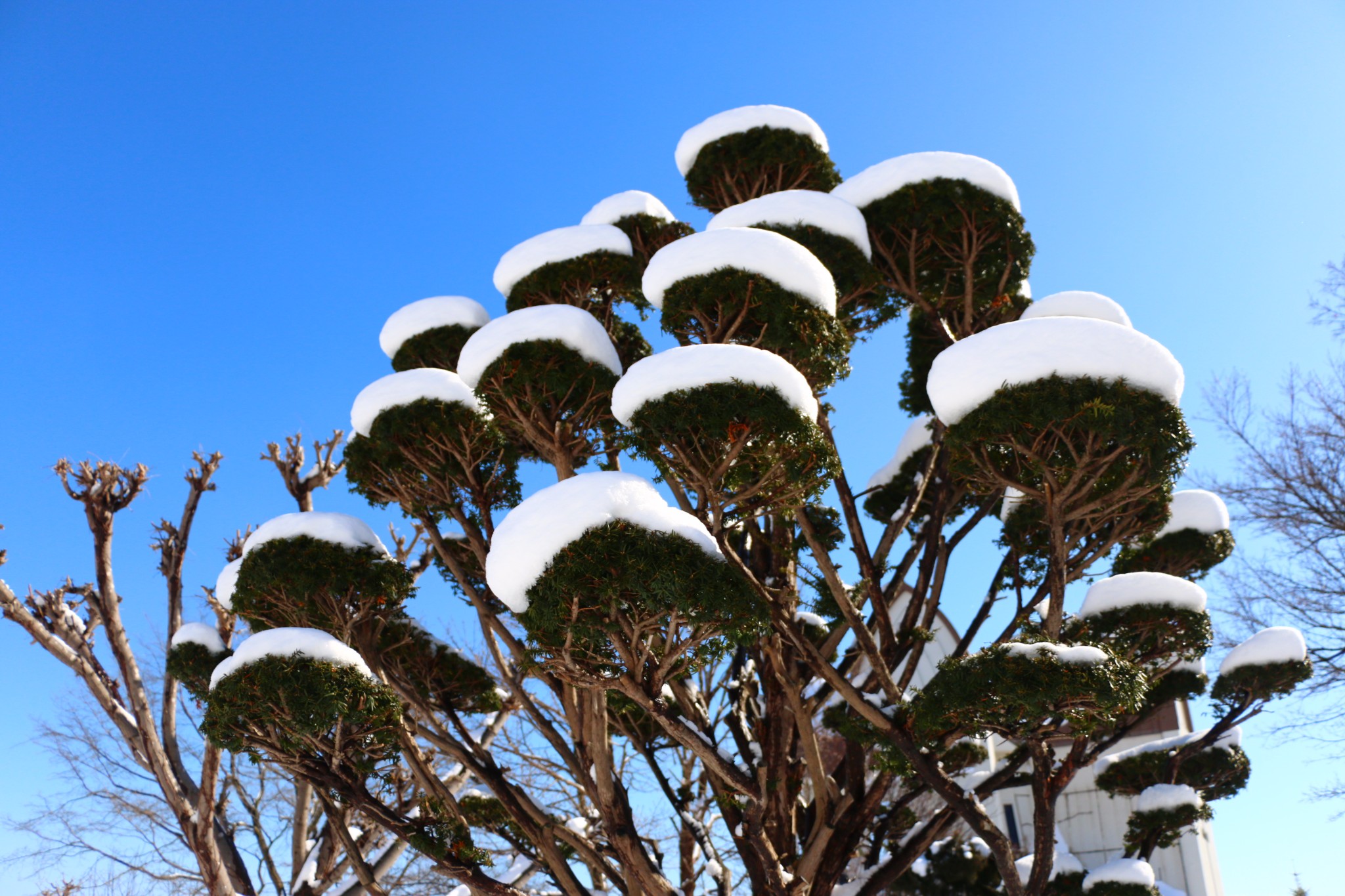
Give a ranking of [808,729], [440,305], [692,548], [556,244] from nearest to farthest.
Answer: [692,548]
[808,729]
[556,244]
[440,305]

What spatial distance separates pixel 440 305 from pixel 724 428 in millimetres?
4500

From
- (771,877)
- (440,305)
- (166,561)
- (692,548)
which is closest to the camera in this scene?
(692,548)

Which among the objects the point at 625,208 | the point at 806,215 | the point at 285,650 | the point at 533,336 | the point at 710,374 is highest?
the point at 625,208

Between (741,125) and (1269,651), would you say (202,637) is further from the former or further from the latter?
(1269,651)

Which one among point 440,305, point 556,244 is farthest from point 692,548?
point 440,305

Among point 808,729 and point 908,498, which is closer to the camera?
point 808,729

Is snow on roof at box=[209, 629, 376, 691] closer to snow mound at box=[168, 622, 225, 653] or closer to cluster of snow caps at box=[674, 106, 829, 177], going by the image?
snow mound at box=[168, 622, 225, 653]

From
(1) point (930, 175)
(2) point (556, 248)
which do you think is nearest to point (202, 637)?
(2) point (556, 248)

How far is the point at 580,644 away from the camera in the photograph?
229 inches

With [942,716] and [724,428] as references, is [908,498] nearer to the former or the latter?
[942,716]

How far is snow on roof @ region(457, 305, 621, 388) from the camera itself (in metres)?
7.19

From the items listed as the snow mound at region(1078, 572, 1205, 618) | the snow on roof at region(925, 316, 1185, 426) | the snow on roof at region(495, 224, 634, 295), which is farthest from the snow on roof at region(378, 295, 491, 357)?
the snow mound at region(1078, 572, 1205, 618)

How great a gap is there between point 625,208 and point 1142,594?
5739mm

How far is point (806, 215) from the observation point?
7699 mm
